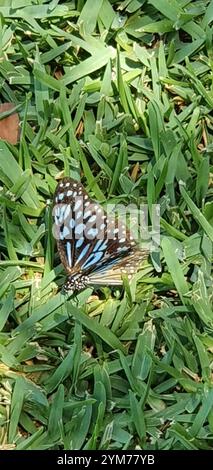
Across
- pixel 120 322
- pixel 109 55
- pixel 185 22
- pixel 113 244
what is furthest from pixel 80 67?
pixel 120 322

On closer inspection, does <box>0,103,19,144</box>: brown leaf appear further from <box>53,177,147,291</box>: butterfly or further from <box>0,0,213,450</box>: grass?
<box>53,177,147,291</box>: butterfly

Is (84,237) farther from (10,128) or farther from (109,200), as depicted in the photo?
(10,128)

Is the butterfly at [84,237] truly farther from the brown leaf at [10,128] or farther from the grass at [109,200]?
the brown leaf at [10,128]

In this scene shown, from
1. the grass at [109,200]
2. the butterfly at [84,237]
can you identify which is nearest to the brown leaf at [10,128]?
the grass at [109,200]

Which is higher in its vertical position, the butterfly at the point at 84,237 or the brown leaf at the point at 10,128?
the brown leaf at the point at 10,128

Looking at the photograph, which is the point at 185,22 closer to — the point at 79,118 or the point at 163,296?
the point at 79,118

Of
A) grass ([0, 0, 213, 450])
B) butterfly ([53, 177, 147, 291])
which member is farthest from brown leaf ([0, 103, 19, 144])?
butterfly ([53, 177, 147, 291])

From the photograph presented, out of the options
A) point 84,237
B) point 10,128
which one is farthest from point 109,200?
point 10,128
